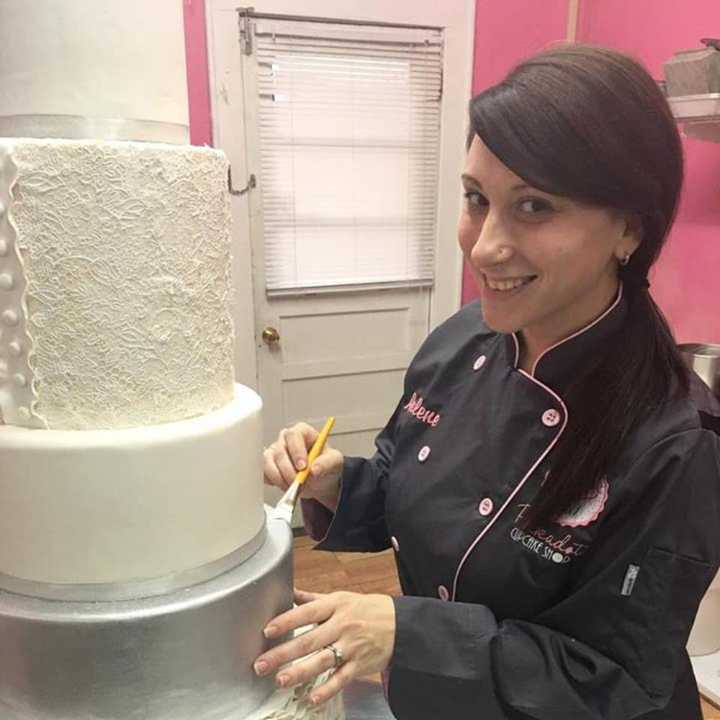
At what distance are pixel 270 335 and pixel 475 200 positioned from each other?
1728mm

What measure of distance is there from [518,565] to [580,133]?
0.48 metres

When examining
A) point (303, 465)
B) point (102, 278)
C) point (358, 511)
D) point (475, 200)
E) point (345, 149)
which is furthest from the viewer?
point (345, 149)

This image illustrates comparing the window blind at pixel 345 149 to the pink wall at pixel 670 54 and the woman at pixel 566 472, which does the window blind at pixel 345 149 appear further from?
the woman at pixel 566 472

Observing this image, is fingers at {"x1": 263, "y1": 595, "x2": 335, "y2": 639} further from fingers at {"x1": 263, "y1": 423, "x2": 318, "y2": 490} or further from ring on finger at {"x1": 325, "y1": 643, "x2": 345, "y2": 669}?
fingers at {"x1": 263, "y1": 423, "x2": 318, "y2": 490}

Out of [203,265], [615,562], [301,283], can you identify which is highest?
[203,265]

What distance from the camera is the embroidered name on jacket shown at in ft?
3.34

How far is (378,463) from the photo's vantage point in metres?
1.09

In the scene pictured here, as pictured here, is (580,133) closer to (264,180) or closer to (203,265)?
(203,265)

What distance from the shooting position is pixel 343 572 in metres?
2.54

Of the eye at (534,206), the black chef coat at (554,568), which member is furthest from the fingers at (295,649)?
the eye at (534,206)

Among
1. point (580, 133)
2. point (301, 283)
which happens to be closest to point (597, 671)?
point (580, 133)

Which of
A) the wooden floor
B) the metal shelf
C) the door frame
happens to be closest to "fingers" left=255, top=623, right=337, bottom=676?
the metal shelf

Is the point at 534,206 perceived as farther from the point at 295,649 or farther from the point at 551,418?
the point at 295,649

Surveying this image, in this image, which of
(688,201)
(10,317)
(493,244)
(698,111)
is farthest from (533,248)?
(688,201)
